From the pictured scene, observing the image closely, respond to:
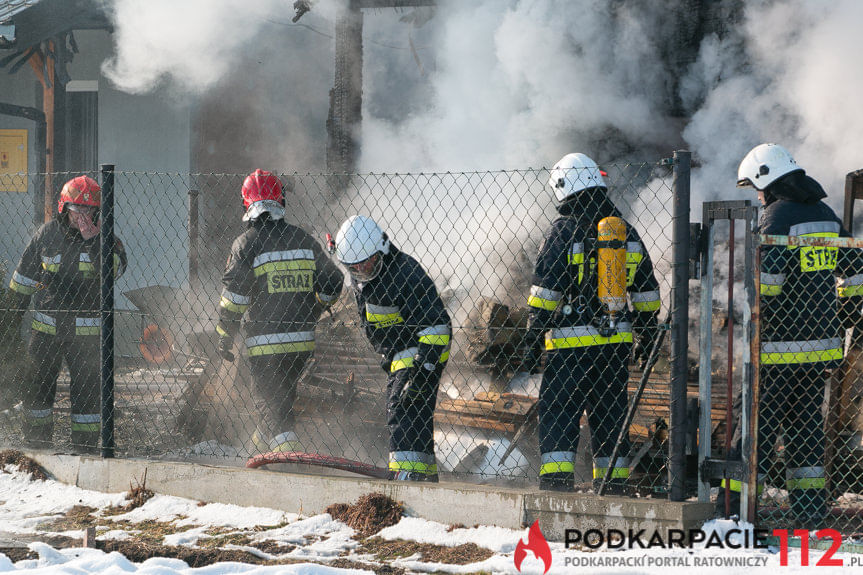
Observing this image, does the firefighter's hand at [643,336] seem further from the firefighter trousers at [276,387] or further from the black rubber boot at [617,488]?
the firefighter trousers at [276,387]

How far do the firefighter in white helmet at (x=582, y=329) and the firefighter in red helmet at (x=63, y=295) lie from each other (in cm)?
324

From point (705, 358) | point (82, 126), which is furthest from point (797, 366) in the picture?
point (82, 126)

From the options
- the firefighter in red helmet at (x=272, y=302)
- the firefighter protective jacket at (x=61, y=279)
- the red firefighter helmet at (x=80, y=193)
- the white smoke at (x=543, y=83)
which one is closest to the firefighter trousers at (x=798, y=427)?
the firefighter in red helmet at (x=272, y=302)

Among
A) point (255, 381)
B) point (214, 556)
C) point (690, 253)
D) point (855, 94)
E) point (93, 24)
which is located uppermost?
point (93, 24)

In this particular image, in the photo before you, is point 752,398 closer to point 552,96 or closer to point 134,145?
point 552,96

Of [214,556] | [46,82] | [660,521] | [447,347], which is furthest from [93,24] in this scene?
[660,521]

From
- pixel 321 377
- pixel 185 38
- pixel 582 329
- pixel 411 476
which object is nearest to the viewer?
pixel 582 329

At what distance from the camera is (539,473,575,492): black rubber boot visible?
505 cm

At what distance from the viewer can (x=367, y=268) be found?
5441 millimetres

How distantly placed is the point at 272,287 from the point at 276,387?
68cm

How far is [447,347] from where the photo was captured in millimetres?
5363

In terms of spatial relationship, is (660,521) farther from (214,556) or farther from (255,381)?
(255,381)

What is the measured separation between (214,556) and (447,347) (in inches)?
70.3

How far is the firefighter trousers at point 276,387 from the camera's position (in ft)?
20.1
